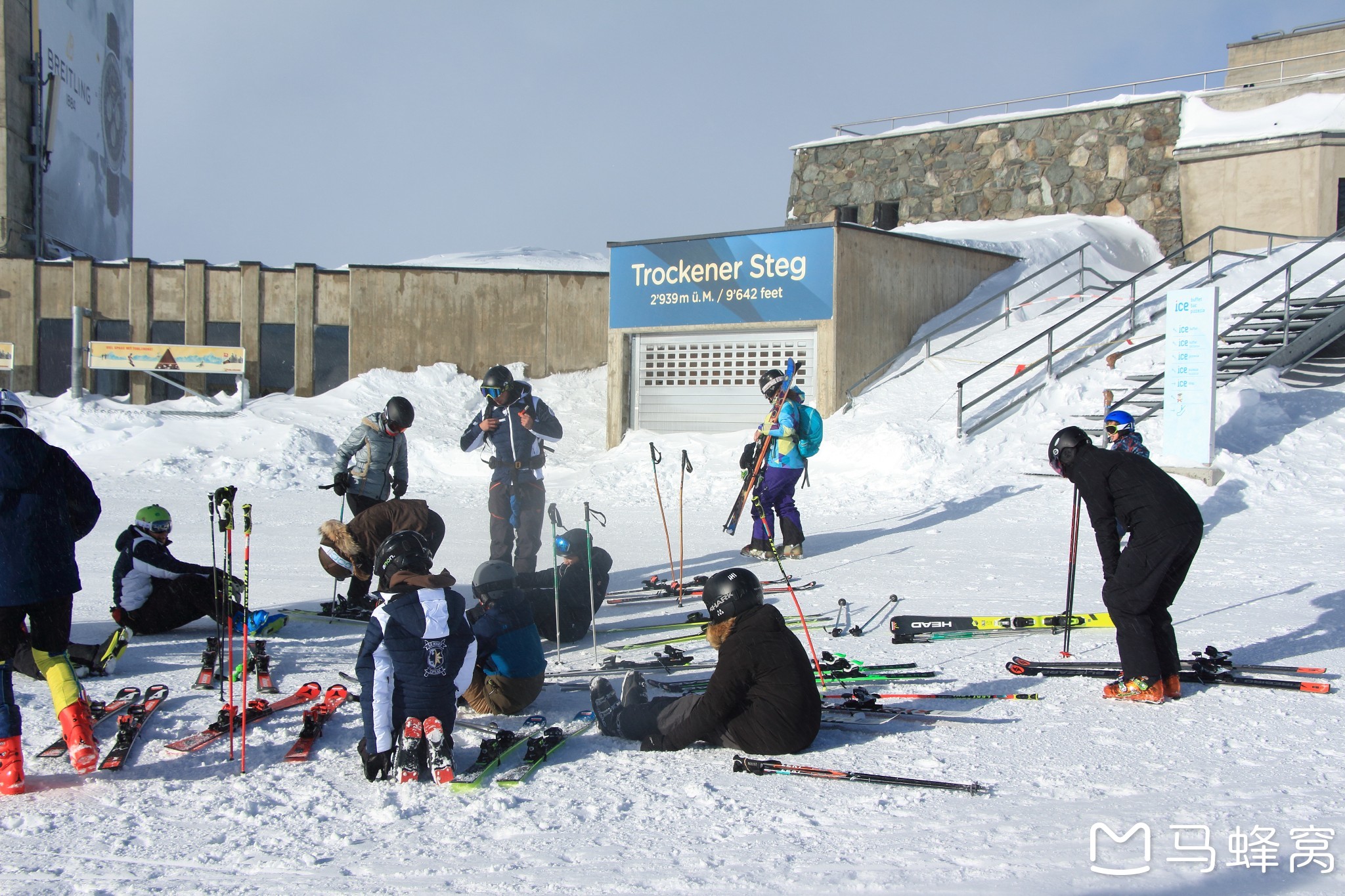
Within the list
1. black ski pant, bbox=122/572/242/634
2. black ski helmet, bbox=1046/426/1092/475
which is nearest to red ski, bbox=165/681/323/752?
black ski pant, bbox=122/572/242/634

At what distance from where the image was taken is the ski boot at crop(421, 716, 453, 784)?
4004mm

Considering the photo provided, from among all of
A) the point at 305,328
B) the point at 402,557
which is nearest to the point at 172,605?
the point at 402,557

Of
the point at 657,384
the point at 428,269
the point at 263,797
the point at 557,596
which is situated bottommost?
the point at 263,797

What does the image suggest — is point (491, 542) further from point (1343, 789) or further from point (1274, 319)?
point (1274, 319)

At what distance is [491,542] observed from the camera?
8.05 metres

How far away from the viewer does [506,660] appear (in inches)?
196

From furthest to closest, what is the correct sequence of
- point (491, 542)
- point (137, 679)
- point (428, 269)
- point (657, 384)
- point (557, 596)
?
point (428, 269) < point (657, 384) < point (491, 542) < point (557, 596) < point (137, 679)

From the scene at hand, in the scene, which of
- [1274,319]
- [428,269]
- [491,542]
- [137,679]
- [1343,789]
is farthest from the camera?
[428,269]

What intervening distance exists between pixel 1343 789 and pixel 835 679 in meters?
2.44

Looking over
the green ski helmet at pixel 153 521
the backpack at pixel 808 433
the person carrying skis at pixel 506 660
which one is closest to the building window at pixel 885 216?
the backpack at pixel 808 433

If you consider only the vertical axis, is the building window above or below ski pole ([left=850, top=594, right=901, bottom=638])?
above

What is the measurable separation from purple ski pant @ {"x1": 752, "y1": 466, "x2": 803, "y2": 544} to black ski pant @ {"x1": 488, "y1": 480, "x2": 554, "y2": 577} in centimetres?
229

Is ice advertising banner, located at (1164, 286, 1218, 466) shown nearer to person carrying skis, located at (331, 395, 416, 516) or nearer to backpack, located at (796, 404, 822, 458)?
backpack, located at (796, 404, 822, 458)

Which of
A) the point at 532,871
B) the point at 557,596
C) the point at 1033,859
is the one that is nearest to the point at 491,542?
the point at 557,596
